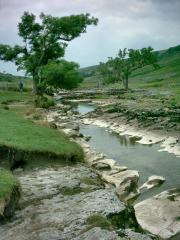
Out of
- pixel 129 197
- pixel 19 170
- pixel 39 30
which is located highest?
pixel 39 30

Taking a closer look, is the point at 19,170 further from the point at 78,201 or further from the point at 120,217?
the point at 120,217

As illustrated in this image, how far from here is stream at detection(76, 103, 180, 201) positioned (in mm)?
24853

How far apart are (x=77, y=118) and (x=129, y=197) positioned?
3529cm

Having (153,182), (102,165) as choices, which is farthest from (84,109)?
(153,182)

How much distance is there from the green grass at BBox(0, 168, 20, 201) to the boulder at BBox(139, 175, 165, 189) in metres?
8.69

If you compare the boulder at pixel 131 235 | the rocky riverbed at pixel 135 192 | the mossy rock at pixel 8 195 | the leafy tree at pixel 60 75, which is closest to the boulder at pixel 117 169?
the rocky riverbed at pixel 135 192

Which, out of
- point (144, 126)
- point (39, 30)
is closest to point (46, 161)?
point (144, 126)

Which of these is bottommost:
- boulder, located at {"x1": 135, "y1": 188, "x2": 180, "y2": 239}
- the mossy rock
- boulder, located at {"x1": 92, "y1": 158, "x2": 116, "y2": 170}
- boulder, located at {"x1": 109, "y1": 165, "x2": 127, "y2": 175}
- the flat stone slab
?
boulder, located at {"x1": 135, "y1": 188, "x2": 180, "y2": 239}

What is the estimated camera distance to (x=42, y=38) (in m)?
81.2

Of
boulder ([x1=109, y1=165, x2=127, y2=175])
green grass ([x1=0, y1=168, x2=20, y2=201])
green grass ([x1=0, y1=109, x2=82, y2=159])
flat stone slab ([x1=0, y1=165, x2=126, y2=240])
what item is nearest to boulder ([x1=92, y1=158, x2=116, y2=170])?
boulder ([x1=109, y1=165, x2=127, y2=175])

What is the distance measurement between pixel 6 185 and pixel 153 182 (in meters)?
10.1

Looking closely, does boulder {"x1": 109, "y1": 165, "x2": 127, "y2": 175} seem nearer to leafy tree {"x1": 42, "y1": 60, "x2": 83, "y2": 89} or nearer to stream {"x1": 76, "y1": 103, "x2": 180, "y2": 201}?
stream {"x1": 76, "y1": 103, "x2": 180, "y2": 201}

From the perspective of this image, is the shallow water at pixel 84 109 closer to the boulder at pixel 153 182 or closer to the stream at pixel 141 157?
the stream at pixel 141 157

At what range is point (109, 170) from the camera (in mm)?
26484
